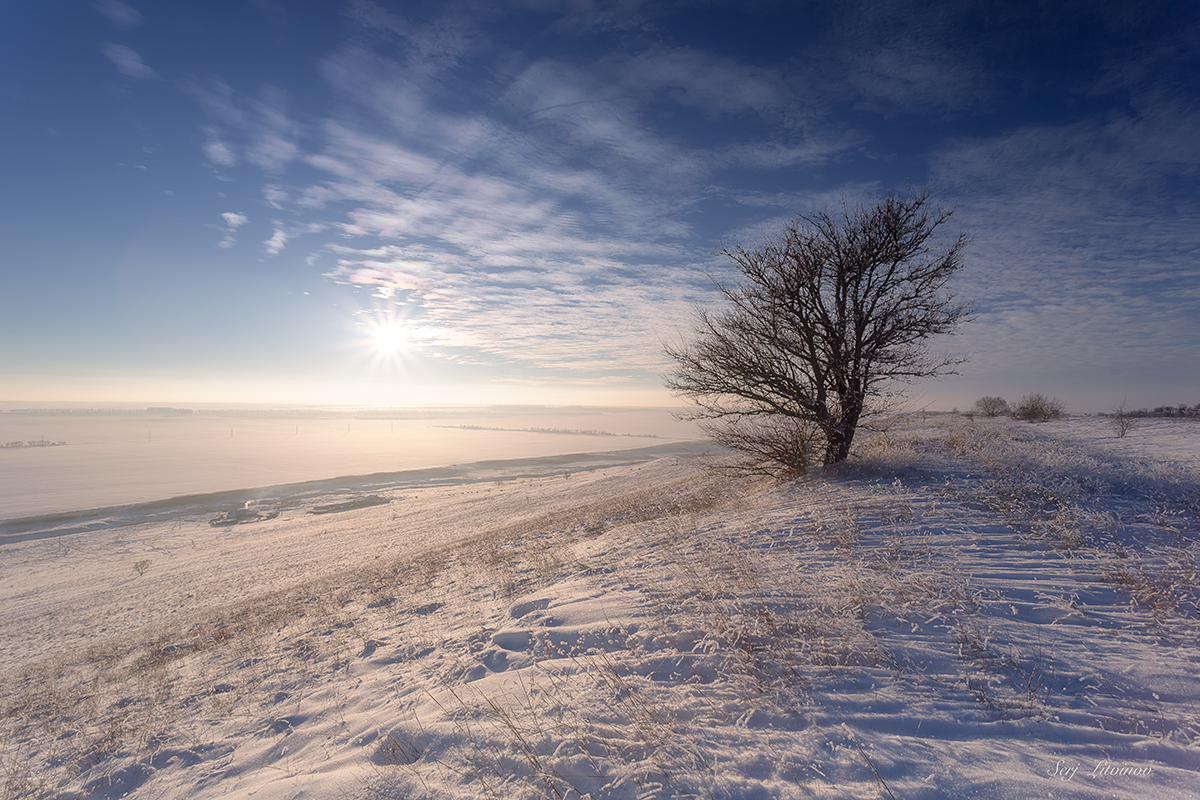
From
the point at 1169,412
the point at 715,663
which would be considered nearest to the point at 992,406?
the point at 1169,412

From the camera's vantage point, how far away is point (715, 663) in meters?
4.14

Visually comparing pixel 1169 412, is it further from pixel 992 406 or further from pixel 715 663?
pixel 715 663

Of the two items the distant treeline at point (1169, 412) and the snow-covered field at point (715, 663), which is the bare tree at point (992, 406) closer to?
the distant treeline at point (1169, 412)

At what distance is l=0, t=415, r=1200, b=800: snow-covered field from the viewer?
9.89ft

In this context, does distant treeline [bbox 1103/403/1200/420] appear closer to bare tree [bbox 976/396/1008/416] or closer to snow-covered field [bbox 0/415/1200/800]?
bare tree [bbox 976/396/1008/416]

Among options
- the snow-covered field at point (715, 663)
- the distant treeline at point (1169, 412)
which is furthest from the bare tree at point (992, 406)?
the snow-covered field at point (715, 663)

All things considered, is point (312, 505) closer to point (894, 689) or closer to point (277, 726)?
point (277, 726)

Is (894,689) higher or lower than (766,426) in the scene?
lower

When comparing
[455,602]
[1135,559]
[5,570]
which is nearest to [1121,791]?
[1135,559]

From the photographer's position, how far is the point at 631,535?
9.70m

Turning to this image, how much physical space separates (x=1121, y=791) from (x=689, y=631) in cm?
287

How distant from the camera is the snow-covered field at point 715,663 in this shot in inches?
119

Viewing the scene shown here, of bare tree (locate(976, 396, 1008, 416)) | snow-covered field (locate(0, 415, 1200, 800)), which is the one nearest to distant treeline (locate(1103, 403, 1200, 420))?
bare tree (locate(976, 396, 1008, 416))

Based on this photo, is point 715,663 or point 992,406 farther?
point 992,406
